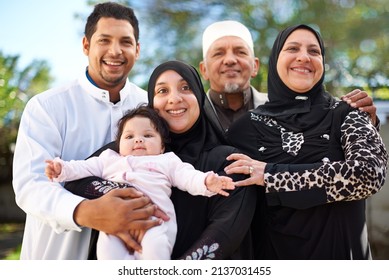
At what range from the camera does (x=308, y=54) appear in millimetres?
2252

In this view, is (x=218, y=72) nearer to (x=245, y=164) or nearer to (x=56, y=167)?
(x=245, y=164)

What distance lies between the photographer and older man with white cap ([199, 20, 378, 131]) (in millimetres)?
3074

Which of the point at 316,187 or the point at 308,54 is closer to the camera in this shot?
the point at 316,187

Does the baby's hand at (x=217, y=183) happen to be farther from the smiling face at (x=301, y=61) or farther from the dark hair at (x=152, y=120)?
the smiling face at (x=301, y=61)

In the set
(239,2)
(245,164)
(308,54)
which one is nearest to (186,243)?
(245,164)

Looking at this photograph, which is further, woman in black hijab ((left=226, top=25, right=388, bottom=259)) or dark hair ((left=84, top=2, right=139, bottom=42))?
dark hair ((left=84, top=2, right=139, bottom=42))

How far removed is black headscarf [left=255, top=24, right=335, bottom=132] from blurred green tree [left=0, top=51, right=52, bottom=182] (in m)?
3.72

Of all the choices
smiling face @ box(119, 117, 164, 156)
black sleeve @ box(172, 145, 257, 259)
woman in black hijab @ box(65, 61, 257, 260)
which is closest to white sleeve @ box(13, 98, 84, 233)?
woman in black hijab @ box(65, 61, 257, 260)

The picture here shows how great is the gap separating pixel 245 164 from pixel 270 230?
36 centimetres

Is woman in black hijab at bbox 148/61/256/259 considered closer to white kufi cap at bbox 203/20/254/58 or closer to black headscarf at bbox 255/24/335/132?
black headscarf at bbox 255/24/335/132

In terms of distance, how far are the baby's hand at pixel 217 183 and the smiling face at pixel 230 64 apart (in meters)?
1.23

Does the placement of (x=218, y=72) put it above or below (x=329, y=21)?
below

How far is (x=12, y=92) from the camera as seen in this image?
5.63 m
